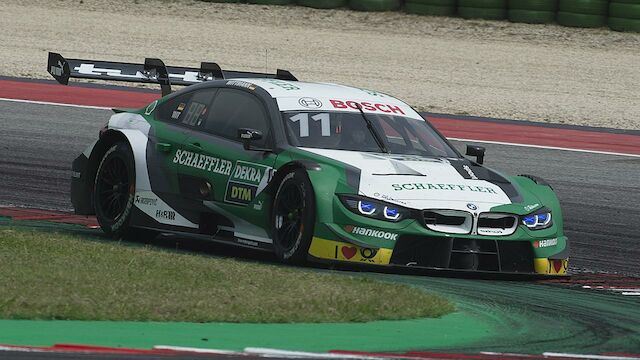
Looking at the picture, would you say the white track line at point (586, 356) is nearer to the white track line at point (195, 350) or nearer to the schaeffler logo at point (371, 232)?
the white track line at point (195, 350)

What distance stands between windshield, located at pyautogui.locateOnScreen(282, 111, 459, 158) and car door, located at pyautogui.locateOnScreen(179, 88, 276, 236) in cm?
23

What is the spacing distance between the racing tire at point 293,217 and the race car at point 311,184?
0.01 m

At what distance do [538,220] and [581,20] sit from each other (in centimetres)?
1893

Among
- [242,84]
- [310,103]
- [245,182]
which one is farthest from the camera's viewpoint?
[242,84]

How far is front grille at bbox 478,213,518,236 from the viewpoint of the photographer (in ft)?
31.5

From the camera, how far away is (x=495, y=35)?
2853 cm

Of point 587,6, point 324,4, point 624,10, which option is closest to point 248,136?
point 624,10

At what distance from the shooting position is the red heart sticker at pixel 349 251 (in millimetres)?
9484

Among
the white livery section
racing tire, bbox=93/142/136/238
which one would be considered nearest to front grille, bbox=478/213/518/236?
the white livery section

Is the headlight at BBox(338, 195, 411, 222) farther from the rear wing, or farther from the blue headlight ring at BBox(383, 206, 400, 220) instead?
the rear wing

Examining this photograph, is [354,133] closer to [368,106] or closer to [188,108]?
[368,106]

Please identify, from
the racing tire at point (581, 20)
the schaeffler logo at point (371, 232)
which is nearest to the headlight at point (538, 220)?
the schaeffler logo at point (371, 232)

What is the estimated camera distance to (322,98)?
1073cm

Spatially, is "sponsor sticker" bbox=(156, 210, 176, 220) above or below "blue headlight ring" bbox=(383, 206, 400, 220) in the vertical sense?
below
